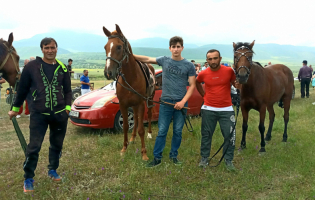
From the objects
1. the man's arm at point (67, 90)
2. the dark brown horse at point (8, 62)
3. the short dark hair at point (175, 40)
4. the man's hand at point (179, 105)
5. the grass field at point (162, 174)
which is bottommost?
the grass field at point (162, 174)

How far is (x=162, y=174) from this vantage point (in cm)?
359

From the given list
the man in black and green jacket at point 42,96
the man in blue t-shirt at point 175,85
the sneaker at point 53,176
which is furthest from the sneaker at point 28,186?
the man in blue t-shirt at point 175,85

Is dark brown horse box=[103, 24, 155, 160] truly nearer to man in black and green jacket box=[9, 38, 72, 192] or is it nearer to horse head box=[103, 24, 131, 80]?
horse head box=[103, 24, 131, 80]

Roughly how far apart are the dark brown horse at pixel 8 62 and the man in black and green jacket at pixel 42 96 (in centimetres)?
131

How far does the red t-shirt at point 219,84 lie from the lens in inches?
143

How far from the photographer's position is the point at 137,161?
13.4 ft

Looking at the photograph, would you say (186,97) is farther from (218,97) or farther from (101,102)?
(101,102)

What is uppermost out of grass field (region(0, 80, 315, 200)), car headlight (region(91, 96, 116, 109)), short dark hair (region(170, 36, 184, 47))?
Answer: short dark hair (region(170, 36, 184, 47))

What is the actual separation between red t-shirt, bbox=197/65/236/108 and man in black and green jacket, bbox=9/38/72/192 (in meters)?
2.31

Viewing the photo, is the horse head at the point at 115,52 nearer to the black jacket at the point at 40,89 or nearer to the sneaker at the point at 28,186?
the black jacket at the point at 40,89

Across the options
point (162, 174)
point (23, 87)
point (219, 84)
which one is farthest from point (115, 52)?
point (162, 174)

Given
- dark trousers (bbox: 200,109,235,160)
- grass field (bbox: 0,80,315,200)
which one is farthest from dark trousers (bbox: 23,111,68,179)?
dark trousers (bbox: 200,109,235,160)

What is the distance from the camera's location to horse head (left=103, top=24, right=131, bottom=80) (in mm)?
3545

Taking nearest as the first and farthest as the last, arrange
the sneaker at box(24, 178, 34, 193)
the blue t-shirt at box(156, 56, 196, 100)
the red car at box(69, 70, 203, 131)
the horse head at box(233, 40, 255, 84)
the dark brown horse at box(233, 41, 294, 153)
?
the sneaker at box(24, 178, 34, 193) → the blue t-shirt at box(156, 56, 196, 100) → the horse head at box(233, 40, 255, 84) → the dark brown horse at box(233, 41, 294, 153) → the red car at box(69, 70, 203, 131)
